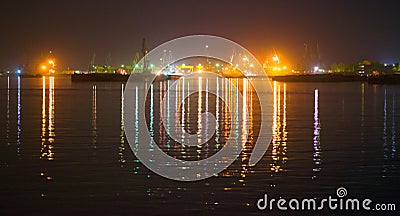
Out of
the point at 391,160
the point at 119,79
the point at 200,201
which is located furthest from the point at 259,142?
the point at 119,79

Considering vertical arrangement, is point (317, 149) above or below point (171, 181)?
above

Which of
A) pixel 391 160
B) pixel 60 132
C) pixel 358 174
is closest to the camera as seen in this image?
pixel 358 174

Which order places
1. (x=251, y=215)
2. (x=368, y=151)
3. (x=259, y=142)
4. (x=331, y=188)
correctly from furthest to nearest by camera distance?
(x=259, y=142) < (x=368, y=151) < (x=331, y=188) < (x=251, y=215)

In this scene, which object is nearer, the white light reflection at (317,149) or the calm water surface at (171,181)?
the calm water surface at (171,181)

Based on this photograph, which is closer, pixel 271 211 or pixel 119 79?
pixel 271 211

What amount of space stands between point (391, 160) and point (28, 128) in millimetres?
14923

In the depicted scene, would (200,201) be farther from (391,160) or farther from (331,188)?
(391,160)

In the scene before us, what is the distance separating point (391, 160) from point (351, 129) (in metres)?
8.59

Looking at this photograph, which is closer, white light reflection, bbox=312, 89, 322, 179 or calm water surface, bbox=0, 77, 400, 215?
calm water surface, bbox=0, 77, 400, 215

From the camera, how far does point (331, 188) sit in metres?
13.0

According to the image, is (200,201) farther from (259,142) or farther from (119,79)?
(119,79)

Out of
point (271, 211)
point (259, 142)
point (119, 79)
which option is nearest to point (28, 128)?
point (259, 142)

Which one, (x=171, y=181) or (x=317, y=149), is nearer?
(x=171, y=181)

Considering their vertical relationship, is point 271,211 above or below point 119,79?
below
